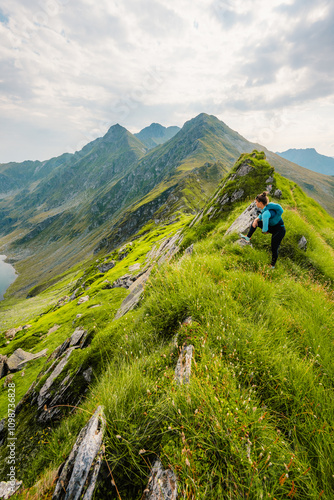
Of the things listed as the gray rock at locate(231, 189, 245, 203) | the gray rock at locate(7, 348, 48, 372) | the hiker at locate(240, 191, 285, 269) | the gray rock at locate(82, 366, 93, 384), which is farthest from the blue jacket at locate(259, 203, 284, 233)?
the gray rock at locate(7, 348, 48, 372)

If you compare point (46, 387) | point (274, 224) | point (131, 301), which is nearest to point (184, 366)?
point (274, 224)

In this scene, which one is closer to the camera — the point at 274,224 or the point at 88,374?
the point at 88,374

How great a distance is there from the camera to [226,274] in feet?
23.8

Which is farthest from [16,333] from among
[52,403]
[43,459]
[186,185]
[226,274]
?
[186,185]

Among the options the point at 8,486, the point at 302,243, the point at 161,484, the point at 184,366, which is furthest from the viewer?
the point at 302,243

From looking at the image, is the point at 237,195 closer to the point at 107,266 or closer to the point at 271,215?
the point at 271,215

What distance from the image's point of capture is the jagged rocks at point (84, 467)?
3.22 meters

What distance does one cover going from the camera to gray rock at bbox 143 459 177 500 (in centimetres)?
275

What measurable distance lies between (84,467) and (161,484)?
1470mm

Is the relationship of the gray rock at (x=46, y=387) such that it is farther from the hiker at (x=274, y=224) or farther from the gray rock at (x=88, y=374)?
the hiker at (x=274, y=224)

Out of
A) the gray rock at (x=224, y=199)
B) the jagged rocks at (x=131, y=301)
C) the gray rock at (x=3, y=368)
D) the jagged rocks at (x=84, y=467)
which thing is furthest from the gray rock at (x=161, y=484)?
the gray rock at (x=3, y=368)

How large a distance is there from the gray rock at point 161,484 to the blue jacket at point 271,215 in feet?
28.9

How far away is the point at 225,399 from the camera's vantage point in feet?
10.5

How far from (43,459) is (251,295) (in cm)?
735
